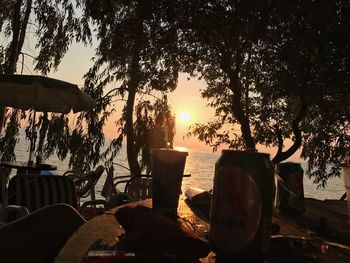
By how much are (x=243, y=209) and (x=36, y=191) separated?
3.79 m

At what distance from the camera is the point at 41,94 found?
26.6 ft

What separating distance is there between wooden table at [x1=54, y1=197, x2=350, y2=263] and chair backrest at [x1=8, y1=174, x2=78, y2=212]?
2.77 m

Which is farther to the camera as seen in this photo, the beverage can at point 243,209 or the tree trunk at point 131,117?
the tree trunk at point 131,117

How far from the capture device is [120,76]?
13.6 meters

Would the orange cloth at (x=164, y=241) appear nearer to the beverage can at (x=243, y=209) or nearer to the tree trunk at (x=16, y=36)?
the beverage can at (x=243, y=209)

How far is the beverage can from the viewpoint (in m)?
1.05

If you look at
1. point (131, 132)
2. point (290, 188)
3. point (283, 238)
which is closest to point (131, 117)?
point (131, 132)

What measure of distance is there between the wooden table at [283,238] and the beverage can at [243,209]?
0.24 ft

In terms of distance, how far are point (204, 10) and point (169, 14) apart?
2.62 feet

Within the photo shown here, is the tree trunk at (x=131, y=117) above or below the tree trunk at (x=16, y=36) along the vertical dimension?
below

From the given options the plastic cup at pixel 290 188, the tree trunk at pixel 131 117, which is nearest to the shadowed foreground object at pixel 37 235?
the plastic cup at pixel 290 188

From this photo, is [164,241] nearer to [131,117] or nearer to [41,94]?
[41,94]

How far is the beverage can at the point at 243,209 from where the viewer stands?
1053 millimetres

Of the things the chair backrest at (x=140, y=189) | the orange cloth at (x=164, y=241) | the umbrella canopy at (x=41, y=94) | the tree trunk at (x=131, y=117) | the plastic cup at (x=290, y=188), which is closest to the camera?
the orange cloth at (x=164, y=241)
